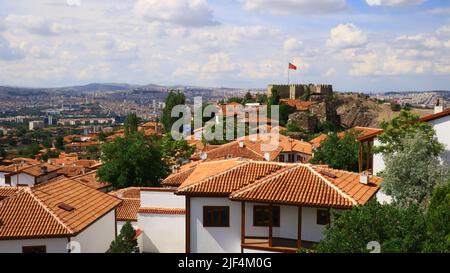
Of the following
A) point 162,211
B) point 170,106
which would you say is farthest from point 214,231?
point 170,106

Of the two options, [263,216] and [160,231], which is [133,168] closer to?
[160,231]

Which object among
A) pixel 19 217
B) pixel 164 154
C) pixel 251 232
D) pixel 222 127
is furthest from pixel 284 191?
pixel 222 127

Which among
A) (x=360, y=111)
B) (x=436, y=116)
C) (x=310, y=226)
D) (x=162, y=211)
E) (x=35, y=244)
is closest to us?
(x=35, y=244)

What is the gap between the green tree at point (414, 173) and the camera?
14.7 meters

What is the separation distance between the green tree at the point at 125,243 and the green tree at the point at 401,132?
32.3ft

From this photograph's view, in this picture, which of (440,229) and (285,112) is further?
(285,112)

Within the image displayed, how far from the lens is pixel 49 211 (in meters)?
14.7

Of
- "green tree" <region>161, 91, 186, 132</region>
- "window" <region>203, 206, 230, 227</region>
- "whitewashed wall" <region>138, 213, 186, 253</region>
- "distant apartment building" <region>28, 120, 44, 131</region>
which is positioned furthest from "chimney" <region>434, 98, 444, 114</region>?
"distant apartment building" <region>28, 120, 44, 131</region>

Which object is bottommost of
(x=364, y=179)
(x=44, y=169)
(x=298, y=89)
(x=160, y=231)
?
(x=44, y=169)

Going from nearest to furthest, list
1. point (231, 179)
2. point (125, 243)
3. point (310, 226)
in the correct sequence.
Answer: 1. point (310, 226)
2. point (231, 179)
3. point (125, 243)

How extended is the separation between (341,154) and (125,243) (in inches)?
739

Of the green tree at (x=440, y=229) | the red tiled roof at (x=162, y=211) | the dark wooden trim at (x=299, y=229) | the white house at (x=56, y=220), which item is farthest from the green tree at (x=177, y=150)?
the green tree at (x=440, y=229)

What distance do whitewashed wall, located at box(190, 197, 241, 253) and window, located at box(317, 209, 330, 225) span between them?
2601mm

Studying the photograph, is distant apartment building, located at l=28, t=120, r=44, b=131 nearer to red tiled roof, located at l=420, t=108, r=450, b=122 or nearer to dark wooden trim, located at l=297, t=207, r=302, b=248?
red tiled roof, located at l=420, t=108, r=450, b=122
